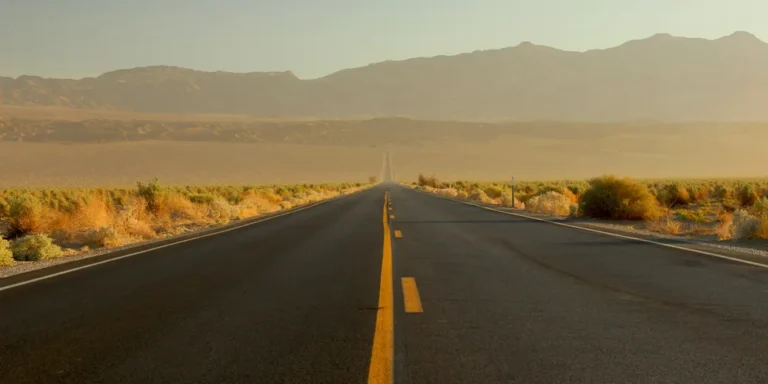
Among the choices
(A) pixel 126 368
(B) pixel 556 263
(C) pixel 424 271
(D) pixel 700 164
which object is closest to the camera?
(A) pixel 126 368

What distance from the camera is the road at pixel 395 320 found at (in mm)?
4594

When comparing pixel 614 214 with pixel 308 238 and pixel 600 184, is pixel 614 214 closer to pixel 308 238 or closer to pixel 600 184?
pixel 600 184

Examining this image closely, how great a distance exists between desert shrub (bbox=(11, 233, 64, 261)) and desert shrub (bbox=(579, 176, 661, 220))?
1843 cm

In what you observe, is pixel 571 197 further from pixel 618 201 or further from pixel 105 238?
pixel 105 238

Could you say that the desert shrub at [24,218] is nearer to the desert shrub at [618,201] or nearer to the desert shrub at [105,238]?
the desert shrub at [105,238]

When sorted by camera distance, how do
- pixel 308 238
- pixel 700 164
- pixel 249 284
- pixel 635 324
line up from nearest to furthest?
pixel 635 324 → pixel 249 284 → pixel 308 238 → pixel 700 164

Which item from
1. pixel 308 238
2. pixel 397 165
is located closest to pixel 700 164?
pixel 397 165

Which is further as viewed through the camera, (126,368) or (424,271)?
(424,271)

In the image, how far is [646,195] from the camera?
23.8 m

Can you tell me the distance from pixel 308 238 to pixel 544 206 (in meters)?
17.0

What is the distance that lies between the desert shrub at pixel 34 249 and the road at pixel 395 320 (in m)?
2.50

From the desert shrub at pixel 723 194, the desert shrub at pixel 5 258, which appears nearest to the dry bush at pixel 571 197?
the desert shrub at pixel 723 194

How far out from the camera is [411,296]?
751 centimetres

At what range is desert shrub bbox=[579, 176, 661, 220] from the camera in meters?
23.2
